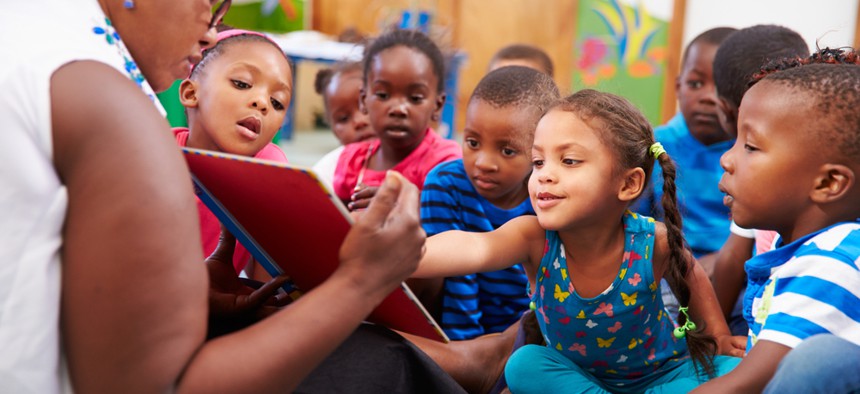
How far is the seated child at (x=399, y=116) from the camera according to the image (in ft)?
7.95

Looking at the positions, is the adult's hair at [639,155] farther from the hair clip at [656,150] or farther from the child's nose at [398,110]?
the child's nose at [398,110]

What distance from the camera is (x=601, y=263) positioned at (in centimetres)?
145

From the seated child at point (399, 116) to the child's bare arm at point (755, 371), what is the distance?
1.35 metres

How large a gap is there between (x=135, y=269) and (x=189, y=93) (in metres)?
1.06

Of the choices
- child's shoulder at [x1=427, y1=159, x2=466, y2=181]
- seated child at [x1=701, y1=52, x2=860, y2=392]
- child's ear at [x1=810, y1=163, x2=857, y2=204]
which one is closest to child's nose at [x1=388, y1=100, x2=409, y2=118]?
child's shoulder at [x1=427, y1=159, x2=466, y2=181]

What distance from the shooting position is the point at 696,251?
2420 mm

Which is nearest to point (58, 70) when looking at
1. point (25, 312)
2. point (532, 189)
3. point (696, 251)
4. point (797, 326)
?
point (25, 312)

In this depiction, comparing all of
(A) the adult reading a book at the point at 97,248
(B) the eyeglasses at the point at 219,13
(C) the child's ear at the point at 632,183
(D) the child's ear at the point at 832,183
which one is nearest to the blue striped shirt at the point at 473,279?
(C) the child's ear at the point at 632,183

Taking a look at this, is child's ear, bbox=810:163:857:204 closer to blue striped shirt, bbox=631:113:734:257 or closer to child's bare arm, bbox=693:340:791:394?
child's bare arm, bbox=693:340:791:394

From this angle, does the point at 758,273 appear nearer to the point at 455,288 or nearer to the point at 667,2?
the point at 455,288

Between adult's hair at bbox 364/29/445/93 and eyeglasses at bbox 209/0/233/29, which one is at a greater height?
eyeglasses at bbox 209/0/233/29

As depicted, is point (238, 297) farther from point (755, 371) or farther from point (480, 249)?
point (755, 371)

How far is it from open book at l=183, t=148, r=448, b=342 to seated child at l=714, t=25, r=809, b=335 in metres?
A: 1.11

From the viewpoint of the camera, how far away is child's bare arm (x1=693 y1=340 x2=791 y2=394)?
1070 mm
